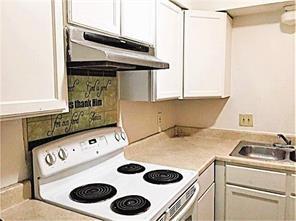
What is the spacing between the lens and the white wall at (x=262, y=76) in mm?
2150

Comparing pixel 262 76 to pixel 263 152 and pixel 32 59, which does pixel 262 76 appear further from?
pixel 32 59

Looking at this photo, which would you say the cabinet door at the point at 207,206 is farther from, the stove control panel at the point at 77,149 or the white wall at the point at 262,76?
the white wall at the point at 262,76

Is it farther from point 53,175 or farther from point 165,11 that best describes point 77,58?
point 165,11

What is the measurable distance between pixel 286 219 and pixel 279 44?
137 cm

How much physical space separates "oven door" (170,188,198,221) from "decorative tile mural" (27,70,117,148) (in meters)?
0.70

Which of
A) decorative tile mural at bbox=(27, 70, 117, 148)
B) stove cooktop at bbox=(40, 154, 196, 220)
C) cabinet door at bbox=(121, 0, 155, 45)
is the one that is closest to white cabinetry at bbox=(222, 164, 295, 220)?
stove cooktop at bbox=(40, 154, 196, 220)

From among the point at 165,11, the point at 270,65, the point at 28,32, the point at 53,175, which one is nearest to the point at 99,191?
the point at 53,175

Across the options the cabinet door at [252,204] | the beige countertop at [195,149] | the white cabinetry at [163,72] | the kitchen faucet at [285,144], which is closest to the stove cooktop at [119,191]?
the beige countertop at [195,149]

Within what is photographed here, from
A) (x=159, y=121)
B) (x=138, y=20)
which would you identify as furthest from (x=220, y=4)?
(x=159, y=121)

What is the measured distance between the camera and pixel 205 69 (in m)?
2.12

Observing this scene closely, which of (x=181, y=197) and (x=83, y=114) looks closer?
(x=181, y=197)

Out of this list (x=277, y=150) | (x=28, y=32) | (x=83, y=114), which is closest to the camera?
(x=28, y=32)

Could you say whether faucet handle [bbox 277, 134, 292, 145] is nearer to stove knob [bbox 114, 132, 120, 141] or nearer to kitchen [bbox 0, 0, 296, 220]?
kitchen [bbox 0, 0, 296, 220]

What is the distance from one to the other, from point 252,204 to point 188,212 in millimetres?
673
